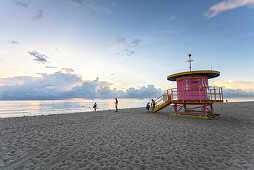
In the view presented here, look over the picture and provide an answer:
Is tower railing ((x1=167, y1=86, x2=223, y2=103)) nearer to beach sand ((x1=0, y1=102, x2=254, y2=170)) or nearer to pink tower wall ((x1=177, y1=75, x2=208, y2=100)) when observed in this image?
pink tower wall ((x1=177, y1=75, x2=208, y2=100))

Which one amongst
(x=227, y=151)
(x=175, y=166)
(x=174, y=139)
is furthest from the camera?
(x=174, y=139)

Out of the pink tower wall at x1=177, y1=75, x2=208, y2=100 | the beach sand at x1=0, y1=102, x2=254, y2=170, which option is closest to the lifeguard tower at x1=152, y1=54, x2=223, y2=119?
the pink tower wall at x1=177, y1=75, x2=208, y2=100

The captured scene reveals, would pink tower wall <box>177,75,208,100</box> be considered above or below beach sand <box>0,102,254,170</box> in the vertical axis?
above

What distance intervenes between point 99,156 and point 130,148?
164 cm

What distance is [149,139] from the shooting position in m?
7.81

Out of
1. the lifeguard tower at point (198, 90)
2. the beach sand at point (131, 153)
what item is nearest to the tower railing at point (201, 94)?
the lifeguard tower at point (198, 90)

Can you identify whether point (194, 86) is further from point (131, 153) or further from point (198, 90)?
point (131, 153)

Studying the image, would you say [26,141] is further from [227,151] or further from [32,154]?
[227,151]

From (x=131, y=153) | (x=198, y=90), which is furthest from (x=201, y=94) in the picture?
(x=131, y=153)

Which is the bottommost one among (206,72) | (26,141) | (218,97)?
(26,141)

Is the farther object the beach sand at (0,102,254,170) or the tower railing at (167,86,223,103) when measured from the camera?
the tower railing at (167,86,223,103)

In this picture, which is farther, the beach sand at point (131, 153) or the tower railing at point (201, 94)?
the tower railing at point (201, 94)

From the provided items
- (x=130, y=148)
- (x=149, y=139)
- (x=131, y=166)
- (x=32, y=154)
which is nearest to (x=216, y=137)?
(x=149, y=139)

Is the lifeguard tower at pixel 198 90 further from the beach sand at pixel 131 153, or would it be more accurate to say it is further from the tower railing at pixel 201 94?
the beach sand at pixel 131 153
